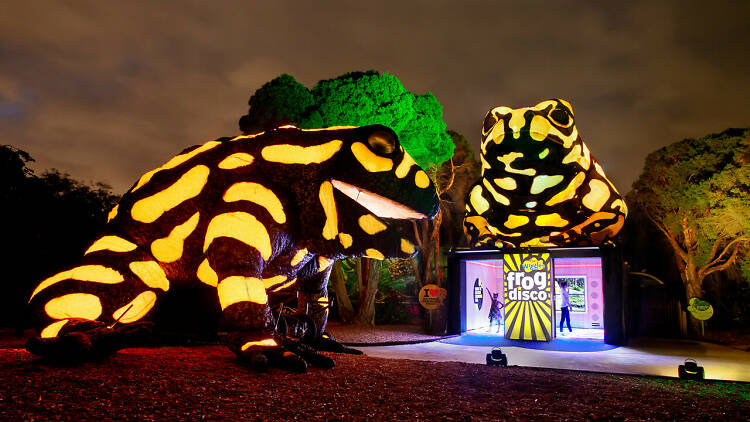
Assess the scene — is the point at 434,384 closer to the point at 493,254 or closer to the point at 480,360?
the point at 480,360

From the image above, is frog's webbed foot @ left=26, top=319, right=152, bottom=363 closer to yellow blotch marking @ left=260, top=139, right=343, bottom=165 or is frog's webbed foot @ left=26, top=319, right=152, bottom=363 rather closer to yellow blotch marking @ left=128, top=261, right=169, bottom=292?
yellow blotch marking @ left=128, top=261, right=169, bottom=292

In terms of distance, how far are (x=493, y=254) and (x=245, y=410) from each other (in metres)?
9.79

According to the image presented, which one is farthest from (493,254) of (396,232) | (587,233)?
(396,232)

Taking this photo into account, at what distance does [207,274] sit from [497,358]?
3.35 metres

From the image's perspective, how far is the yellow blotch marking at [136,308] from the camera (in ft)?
14.8

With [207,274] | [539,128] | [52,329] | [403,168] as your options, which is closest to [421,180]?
[403,168]

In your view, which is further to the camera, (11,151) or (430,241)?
(430,241)

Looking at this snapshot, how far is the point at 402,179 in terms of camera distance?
15.7 ft

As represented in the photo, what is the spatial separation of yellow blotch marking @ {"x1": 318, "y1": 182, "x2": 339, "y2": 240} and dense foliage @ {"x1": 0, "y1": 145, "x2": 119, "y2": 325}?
20.6 ft

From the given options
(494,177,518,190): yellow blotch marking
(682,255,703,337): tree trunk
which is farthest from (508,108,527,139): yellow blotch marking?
(682,255,703,337): tree trunk

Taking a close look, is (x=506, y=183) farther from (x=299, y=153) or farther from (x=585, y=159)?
(x=299, y=153)

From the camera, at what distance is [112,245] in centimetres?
469

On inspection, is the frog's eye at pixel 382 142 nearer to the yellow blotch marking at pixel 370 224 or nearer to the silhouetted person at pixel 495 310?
the yellow blotch marking at pixel 370 224

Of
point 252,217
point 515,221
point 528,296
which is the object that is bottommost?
point 528,296
